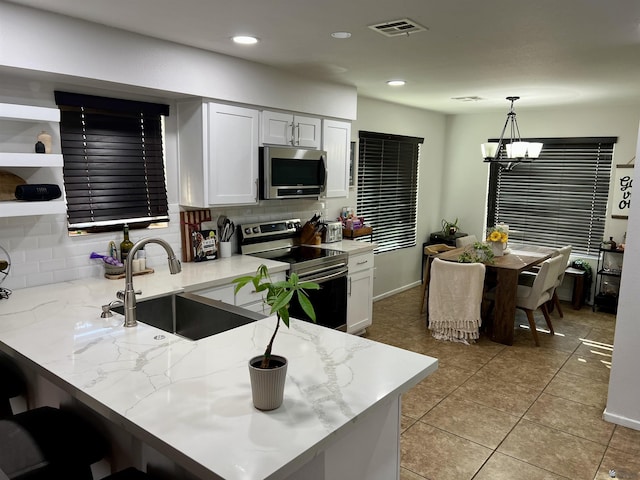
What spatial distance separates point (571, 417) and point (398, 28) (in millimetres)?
2748

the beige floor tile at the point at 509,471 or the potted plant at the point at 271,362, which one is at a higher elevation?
the potted plant at the point at 271,362

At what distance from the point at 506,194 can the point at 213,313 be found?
5.20 m

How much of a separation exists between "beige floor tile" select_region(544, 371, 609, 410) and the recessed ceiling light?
326 cm

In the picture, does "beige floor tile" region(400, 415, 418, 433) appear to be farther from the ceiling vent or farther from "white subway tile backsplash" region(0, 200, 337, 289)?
the ceiling vent

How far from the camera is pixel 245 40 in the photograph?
292 cm

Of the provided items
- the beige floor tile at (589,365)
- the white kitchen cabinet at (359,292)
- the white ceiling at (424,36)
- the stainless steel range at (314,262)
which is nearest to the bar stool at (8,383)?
the white ceiling at (424,36)

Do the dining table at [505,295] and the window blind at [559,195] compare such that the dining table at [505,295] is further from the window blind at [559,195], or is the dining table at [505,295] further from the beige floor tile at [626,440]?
the window blind at [559,195]

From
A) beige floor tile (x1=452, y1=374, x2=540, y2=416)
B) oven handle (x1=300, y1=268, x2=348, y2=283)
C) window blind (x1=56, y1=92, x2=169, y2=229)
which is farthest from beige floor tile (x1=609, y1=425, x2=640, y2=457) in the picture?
window blind (x1=56, y1=92, x2=169, y2=229)

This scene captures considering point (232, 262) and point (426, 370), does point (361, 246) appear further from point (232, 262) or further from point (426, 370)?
point (426, 370)

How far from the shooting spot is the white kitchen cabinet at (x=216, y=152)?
11.1ft

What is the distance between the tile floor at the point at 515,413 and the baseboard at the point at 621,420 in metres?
0.04

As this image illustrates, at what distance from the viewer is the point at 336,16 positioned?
2.44 m

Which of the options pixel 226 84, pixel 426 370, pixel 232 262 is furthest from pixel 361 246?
pixel 426 370

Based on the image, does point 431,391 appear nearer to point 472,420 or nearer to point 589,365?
point 472,420
